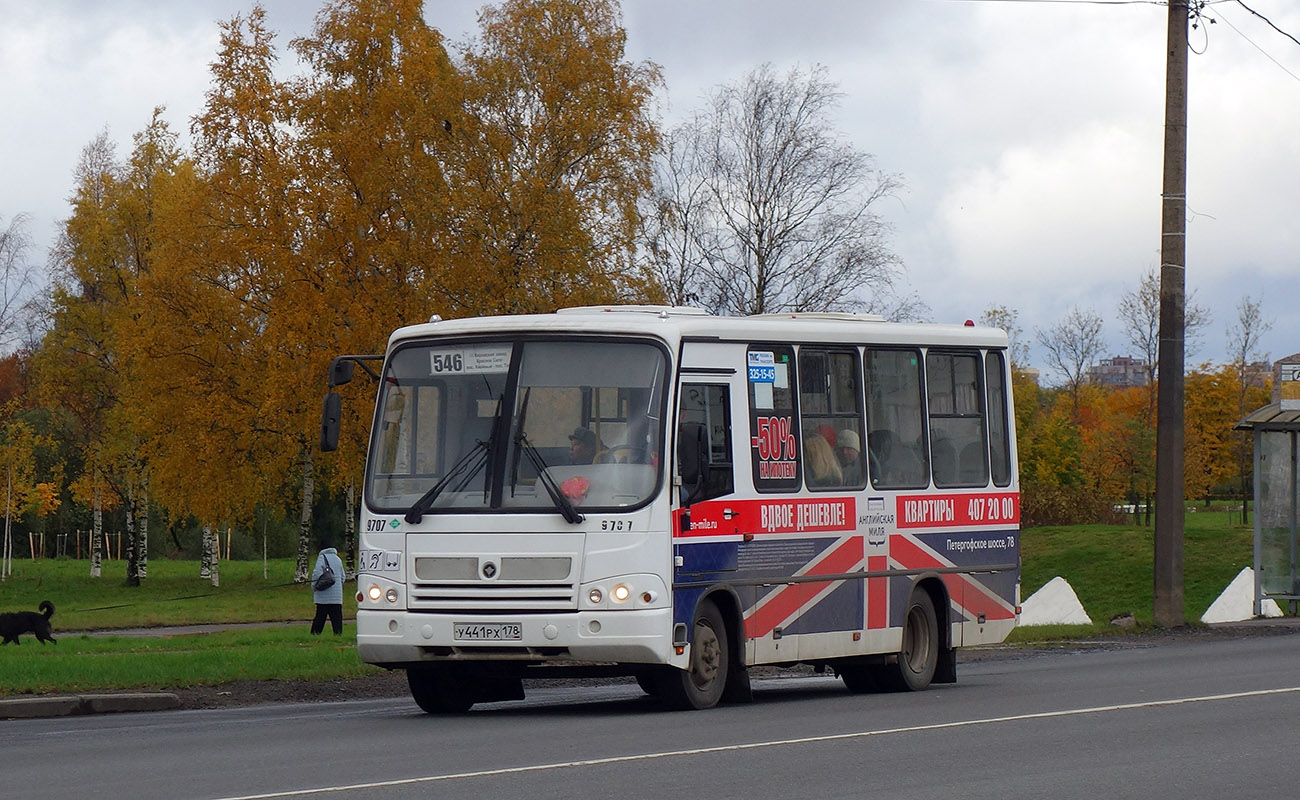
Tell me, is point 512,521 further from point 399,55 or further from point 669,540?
point 399,55

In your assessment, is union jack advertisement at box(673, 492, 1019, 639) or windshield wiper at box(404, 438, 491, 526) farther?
union jack advertisement at box(673, 492, 1019, 639)

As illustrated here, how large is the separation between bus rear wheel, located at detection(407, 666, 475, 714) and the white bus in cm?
2

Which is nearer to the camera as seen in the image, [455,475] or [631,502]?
[631,502]

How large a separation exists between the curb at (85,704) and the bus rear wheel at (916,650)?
656cm

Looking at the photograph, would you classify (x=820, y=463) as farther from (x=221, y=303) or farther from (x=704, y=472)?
(x=221, y=303)

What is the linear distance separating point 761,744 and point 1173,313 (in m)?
16.8

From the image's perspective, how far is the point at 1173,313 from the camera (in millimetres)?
26938

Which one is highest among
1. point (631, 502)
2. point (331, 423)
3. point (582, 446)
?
point (331, 423)

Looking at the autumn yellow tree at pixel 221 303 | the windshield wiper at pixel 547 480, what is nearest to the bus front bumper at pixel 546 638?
the windshield wiper at pixel 547 480

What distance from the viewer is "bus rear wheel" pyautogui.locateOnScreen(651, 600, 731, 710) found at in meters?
14.7

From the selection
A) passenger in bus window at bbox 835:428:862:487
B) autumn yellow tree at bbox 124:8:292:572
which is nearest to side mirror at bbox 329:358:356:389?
passenger in bus window at bbox 835:428:862:487

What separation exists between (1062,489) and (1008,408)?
4754 cm

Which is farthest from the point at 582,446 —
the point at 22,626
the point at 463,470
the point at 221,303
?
the point at 221,303

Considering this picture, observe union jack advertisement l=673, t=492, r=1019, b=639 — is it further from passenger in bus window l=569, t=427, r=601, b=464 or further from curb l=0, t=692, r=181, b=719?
curb l=0, t=692, r=181, b=719
